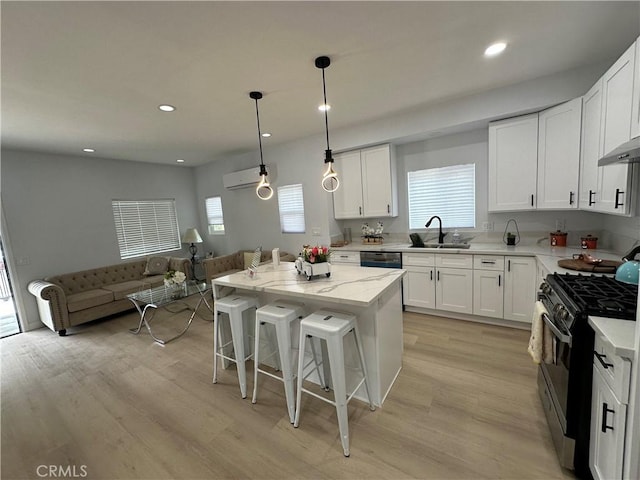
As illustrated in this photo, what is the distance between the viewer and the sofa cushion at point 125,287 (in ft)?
13.9

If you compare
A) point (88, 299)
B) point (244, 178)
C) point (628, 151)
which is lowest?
point (88, 299)

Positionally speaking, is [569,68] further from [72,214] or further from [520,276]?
[72,214]

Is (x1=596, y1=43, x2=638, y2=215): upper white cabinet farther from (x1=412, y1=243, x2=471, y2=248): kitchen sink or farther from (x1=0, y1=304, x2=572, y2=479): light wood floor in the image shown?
(x1=0, y1=304, x2=572, y2=479): light wood floor

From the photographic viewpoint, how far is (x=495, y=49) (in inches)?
83.9

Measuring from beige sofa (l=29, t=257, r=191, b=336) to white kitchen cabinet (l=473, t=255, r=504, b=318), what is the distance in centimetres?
472

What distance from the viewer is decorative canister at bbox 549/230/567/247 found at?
3.07m

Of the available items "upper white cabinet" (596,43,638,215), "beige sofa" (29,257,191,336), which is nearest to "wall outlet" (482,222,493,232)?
"upper white cabinet" (596,43,638,215)

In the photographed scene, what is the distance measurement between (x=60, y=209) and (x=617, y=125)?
268 inches

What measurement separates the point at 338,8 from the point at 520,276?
3069 millimetres

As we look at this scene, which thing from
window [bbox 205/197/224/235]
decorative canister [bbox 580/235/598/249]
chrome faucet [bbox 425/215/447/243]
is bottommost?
decorative canister [bbox 580/235/598/249]

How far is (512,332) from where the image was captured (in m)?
3.05

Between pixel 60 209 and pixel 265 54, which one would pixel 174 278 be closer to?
pixel 60 209

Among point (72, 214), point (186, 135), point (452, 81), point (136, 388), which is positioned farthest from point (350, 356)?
point (72, 214)

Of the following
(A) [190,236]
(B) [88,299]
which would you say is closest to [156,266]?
(A) [190,236]
